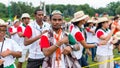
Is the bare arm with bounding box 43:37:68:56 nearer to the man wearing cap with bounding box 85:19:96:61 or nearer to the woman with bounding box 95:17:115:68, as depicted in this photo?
the woman with bounding box 95:17:115:68

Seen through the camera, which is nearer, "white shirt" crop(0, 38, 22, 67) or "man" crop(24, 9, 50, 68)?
"white shirt" crop(0, 38, 22, 67)

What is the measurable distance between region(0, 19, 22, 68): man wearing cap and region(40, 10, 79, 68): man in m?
0.58

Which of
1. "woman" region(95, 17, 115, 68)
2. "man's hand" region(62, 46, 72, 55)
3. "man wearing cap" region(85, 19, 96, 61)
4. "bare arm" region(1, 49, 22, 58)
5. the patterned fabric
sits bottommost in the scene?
"man wearing cap" region(85, 19, 96, 61)

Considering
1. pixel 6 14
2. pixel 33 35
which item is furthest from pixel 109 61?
pixel 6 14

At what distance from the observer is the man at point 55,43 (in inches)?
194

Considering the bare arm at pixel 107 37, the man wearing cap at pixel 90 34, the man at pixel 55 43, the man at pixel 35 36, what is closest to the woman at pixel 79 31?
the man at pixel 35 36

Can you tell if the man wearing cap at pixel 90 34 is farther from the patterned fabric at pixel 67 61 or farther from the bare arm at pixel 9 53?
the patterned fabric at pixel 67 61

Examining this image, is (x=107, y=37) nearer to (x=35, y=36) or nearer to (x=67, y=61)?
(x=35, y=36)

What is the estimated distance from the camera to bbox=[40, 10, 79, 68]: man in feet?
16.2

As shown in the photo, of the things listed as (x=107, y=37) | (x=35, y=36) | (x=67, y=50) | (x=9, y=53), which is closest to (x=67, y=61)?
(x=67, y=50)

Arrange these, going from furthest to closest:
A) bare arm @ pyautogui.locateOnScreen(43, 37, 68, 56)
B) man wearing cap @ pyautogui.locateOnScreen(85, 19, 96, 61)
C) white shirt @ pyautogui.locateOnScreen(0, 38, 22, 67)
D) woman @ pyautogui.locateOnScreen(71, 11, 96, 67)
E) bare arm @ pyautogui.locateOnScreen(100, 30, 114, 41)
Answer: man wearing cap @ pyautogui.locateOnScreen(85, 19, 96, 61), bare arm @ pyautogui.locateOnScreen(100, 30, 114, 41), woman @ pyautogui.locateOnScreen(71, 11, 96, 67), white shirt @ pyautogui.locateOnScreen(0, 38, 22, 67), bare arm @ pyautogui.locateOnScreen(43, 37, 68, 56)

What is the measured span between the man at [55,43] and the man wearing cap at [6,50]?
1.91 feet

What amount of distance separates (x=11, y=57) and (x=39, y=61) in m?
1.69

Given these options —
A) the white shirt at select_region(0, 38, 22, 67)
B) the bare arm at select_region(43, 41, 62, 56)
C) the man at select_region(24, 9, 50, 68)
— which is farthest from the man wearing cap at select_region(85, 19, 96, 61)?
the bare arm at select_region(43, 41, 62, 56)
